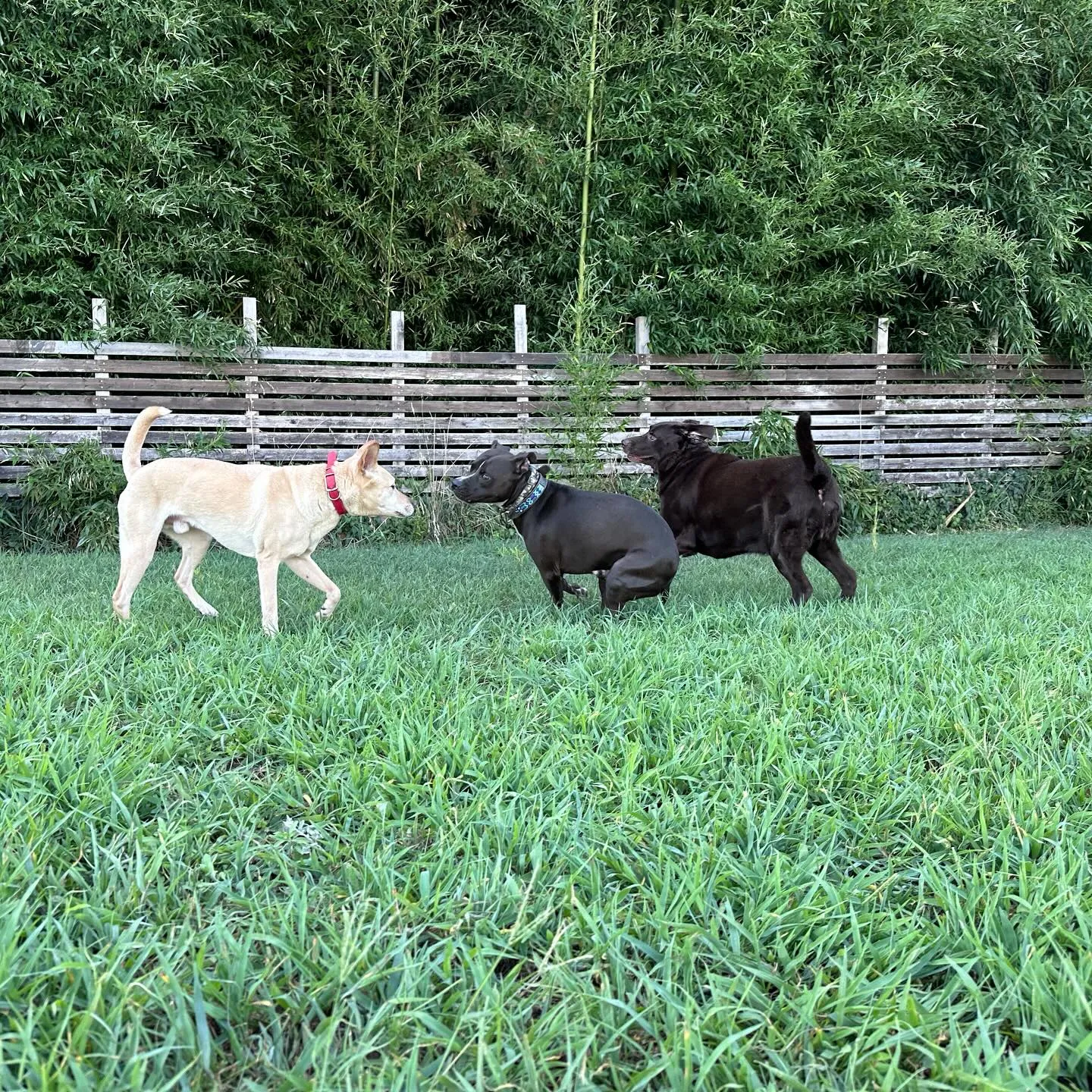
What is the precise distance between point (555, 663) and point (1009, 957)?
1619 millimetres

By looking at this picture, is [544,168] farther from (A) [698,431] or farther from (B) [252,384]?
(A) [698,431]

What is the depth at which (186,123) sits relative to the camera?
6.16 metres

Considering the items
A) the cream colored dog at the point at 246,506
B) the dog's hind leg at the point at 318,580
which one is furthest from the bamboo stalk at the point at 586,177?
the dog's hind leg at the point at 318,580

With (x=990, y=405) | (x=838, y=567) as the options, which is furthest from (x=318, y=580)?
(x=990, y=405)

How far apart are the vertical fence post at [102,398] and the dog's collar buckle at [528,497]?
4.20 m

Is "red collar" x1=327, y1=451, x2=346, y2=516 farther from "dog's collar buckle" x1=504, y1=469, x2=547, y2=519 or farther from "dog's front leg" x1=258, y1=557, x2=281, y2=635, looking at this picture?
"dog's collar buckle" x1=504, y1=469, x2=547, y2=519

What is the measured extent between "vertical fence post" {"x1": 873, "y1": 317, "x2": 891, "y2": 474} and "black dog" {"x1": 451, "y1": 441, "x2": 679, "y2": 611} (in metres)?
5.36

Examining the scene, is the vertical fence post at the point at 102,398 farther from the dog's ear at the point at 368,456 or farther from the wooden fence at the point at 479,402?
the dog's ear at the point at 368,456

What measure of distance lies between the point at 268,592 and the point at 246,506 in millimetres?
359

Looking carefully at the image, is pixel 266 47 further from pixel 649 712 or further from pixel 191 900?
pixel 191 900

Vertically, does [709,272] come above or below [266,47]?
below

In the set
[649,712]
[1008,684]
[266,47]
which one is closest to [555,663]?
[649,712]

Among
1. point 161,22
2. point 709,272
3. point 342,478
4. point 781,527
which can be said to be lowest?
point 781,527

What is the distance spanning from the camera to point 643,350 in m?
7.35
